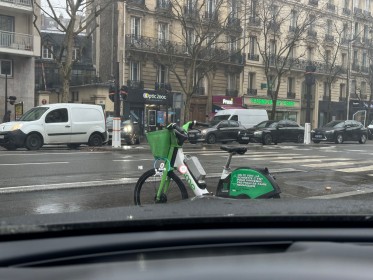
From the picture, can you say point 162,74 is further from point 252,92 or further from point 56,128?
point 56,128

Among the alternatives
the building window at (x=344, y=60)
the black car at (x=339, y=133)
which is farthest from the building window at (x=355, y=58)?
the black car at (x=339, y=133)

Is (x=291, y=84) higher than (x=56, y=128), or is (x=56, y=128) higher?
(x=291, y=84)

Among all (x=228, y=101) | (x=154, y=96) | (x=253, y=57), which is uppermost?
(x=253, y=57)

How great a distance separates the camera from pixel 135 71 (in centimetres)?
3462

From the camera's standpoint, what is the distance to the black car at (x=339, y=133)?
88.4ft

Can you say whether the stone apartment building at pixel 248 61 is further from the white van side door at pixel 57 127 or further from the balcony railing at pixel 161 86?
the white van side door at pixel 57 127

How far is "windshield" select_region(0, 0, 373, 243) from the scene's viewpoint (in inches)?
209

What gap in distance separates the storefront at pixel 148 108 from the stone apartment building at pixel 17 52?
288 inches

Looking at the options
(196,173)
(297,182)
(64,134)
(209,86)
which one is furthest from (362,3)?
(196,173)

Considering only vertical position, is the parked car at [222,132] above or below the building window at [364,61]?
below

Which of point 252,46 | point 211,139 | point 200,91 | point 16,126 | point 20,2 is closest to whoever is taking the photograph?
point 16,126

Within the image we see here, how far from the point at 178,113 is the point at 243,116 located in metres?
9.20

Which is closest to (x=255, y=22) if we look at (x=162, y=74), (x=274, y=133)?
(x=162, y=74)

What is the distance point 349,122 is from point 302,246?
94.4ft
